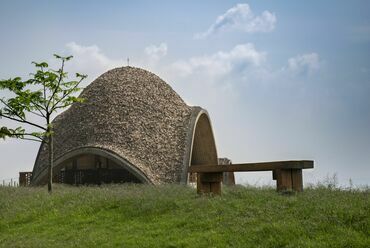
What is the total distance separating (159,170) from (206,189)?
11.9 metres

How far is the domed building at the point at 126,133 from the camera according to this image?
26.4m

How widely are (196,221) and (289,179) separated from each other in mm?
3067

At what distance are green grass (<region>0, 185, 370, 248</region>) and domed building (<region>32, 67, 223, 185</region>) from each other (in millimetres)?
9810

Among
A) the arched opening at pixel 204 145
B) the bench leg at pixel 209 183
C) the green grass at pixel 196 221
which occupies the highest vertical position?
the arched opening at pixel 204 145

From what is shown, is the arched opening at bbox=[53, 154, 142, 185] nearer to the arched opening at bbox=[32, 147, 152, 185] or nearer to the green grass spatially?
the arched opening at bbox=[32, 147, 152, 185]

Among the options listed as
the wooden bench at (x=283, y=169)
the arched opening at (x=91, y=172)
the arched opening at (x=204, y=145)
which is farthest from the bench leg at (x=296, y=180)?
the arched opening at (x=204, y=145)

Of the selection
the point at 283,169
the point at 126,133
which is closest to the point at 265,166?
the point at 283,169

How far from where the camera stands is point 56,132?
30.3 m

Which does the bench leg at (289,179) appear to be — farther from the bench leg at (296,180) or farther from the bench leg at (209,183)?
the bench leg at (209,183)

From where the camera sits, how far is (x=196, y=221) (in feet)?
38.0

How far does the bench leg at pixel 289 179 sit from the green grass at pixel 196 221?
299 mm

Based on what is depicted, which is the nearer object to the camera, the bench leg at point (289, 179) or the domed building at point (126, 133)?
the bench leg at point (289, 179)

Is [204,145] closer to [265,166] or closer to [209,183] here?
[209,183]

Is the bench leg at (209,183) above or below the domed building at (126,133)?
below
